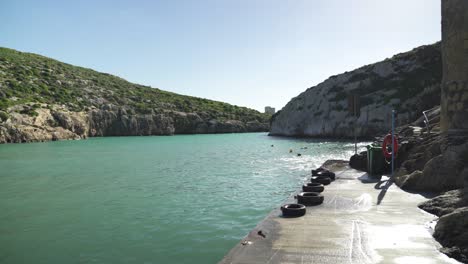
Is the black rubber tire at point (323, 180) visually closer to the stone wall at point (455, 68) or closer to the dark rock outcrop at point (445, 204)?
the stone wall at point (455, 68)

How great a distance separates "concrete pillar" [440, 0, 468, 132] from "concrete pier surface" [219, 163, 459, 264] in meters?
5.04

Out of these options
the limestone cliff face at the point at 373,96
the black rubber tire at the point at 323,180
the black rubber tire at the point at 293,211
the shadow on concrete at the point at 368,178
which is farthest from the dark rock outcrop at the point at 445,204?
the limestone cliff face at the point at 373,96

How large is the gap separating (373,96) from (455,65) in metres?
73.3

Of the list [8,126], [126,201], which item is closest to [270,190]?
[126,201]

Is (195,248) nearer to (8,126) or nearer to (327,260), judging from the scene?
(327,260)

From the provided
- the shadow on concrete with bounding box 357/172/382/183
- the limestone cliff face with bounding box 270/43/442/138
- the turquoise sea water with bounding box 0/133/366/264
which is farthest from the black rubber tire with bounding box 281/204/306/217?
the limestone cliff face with bounding box 270/43/442/138

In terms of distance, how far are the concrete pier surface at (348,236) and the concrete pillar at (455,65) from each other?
5.04 metres

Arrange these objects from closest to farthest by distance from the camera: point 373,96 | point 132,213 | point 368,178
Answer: point 132,213
point 368,178
point 373,96

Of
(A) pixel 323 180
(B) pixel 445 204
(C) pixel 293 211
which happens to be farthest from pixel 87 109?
(B) pixel 445 204

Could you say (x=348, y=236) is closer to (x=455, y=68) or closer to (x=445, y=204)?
(x=445, y=204)

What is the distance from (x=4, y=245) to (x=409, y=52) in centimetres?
9932

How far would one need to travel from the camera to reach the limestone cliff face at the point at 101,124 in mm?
Answer: 81812

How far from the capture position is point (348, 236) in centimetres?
859

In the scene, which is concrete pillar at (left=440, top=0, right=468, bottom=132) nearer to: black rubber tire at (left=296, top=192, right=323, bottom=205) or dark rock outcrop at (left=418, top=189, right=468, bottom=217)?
dark rock outcrop at (left=418, top=189, right=468, bottom=217)
